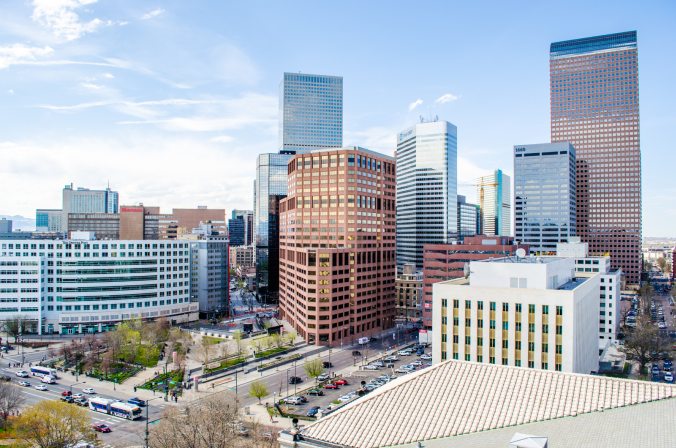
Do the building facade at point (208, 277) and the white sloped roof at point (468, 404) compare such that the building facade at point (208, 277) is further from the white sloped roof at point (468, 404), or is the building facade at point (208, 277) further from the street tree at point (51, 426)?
the white sloped roof at point (468, 404)

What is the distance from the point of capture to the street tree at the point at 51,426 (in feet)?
191

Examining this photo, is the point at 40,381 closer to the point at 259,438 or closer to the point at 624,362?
the point at 259,438

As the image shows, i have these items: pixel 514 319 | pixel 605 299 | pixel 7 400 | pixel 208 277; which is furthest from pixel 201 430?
pixel 208 277

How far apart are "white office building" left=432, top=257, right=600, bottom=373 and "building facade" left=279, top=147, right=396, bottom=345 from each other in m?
53.5

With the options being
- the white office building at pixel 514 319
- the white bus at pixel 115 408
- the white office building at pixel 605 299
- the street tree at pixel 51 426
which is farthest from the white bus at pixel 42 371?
the white office building at pixel 605 299

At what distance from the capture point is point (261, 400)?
3482 inches

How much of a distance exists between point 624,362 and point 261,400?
3615 inches

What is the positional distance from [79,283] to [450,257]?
11522 centimetres

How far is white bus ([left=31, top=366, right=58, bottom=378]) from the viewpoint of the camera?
99.9 metres

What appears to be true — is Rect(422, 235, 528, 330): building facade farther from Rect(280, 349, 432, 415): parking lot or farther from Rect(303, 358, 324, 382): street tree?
Rect(303, 358, 324, 382): street tree

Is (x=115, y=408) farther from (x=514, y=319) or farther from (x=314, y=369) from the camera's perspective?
(x=514, y=319)

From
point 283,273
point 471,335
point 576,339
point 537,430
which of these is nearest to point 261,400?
point 471,335

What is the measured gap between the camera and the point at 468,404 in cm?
4281

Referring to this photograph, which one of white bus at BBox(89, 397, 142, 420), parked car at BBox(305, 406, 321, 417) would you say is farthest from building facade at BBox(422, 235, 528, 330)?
white bus at BBox(89, 397, 142, 420)
